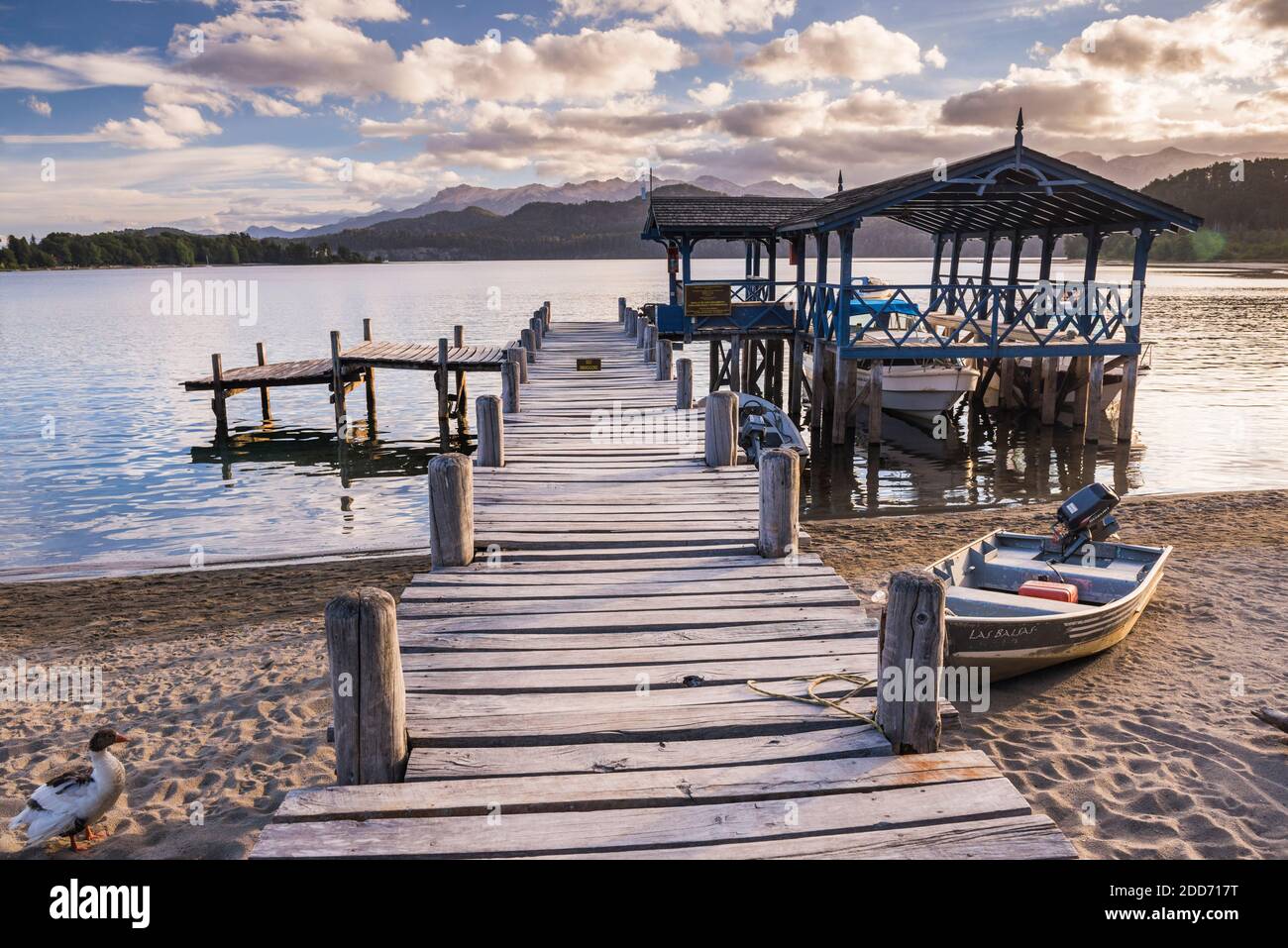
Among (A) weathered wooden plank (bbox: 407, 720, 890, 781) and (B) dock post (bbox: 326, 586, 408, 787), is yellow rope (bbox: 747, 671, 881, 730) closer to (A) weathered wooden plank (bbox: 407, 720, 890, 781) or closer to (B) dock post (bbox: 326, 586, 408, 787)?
(A) weathered wooden plank (bbox: 407, 720, 890, 781)

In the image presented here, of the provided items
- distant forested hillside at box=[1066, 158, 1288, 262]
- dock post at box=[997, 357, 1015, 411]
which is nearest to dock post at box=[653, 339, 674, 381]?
dock post at box=[997, 357, 1015, 411]

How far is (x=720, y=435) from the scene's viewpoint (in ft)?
35.6

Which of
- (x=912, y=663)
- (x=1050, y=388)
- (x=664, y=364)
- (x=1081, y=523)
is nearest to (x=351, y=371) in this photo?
(x=664, y=364)

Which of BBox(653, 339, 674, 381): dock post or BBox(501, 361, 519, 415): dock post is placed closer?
BBox(501, 361, 519, 415): dock post

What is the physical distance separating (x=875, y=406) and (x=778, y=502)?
17.4 m

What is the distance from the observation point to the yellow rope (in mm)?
5098

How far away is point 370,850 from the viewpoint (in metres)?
3.90

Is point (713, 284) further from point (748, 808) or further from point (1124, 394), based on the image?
point (748, 808)

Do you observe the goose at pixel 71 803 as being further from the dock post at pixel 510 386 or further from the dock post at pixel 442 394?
the dock post at pixel 442 394

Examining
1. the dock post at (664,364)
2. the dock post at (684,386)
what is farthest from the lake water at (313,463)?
the dock post at (684,386)

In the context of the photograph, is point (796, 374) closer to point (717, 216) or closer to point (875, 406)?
point (717, 216)

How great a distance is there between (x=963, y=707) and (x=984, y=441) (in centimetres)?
1971

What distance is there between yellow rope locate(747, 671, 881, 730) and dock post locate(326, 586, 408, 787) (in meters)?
2.19

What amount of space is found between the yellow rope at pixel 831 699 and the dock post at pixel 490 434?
239 inches
